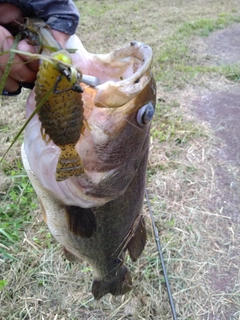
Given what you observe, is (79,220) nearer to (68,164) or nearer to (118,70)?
(68,164)

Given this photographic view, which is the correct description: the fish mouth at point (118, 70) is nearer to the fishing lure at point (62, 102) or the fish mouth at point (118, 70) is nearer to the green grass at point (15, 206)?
the fishing lure at point (62, 102)

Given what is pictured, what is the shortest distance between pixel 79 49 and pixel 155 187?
7.16 feet

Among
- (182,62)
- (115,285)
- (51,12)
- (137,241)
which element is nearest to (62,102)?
(51,12)

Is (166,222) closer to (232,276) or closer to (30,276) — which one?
(232,276)

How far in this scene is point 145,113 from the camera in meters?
1.12

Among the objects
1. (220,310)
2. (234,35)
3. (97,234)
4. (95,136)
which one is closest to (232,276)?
(220,310)

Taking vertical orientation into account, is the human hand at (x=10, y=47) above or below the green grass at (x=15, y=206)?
above

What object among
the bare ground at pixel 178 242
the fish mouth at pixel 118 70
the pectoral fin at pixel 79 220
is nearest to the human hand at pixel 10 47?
the fish mouth at pixel 118 70

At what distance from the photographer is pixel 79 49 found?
119 cm

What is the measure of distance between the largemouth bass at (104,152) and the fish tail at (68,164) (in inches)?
3.4

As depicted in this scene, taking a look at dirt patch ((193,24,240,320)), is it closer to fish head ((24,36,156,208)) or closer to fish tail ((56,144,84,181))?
fish head ((24,36,156,208))

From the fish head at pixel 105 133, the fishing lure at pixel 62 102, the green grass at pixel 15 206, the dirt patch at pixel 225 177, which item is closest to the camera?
the fishing lure at pixel 62 102

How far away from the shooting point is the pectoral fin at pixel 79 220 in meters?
1.25

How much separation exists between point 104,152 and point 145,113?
0.17 m
